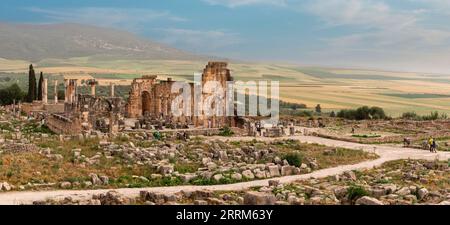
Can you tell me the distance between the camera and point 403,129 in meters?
52.8

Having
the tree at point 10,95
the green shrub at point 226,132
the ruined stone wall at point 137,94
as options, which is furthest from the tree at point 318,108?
the green shrub at point 226,132

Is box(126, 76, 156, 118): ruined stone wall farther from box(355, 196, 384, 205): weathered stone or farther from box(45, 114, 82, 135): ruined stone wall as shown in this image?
box(355, 196, 384, 205): weathered stone

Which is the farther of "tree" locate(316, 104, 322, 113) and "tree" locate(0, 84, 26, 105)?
"tree" locate(316, 104, 322, 113)

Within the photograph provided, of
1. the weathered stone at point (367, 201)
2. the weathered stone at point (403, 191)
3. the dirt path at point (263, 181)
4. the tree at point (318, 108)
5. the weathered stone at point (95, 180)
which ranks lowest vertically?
the tree at point (318, 108)

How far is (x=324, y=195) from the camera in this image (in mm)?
18266

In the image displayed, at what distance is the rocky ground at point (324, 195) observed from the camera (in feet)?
53.4

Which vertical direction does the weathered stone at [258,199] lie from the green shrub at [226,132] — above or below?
above

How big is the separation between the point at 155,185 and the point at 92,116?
22.6 m

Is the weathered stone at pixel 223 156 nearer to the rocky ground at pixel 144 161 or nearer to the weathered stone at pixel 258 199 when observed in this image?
the rocky ground at pixel 144 161

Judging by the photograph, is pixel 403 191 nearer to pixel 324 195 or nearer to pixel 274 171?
pixel 324 195

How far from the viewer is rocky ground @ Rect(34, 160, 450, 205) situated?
16.3 m

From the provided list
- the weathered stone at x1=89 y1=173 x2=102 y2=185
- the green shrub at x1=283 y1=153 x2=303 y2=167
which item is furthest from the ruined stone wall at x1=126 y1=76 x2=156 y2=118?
the weathered stone at x1=89 y1=173 x2=102 y2=185
